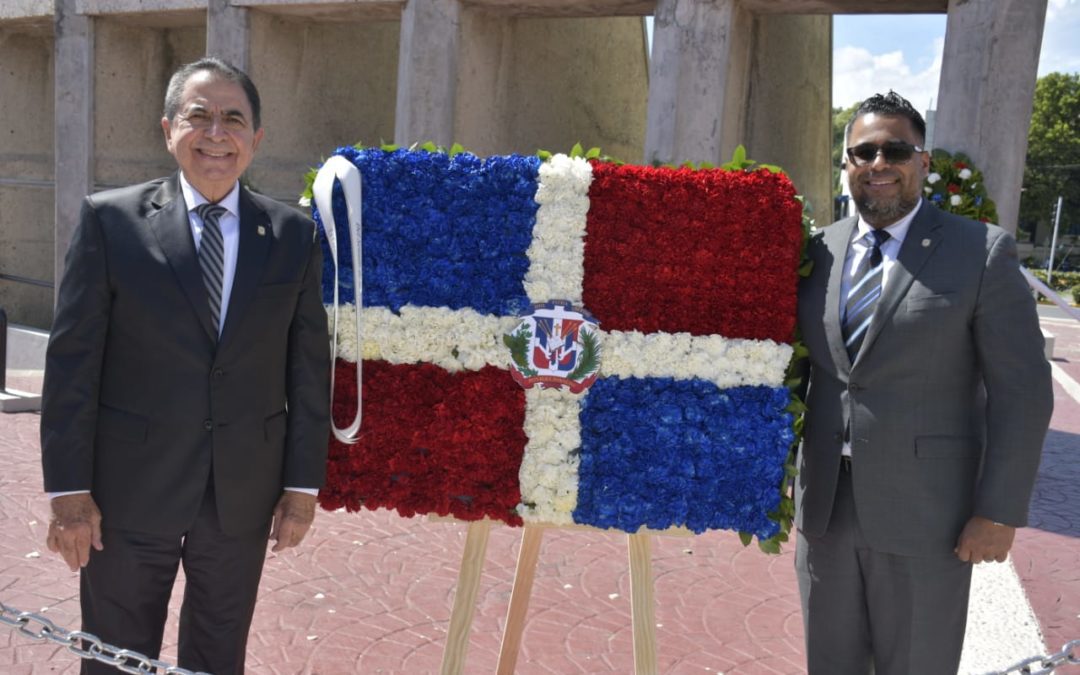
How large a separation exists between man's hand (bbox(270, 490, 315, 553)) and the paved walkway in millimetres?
1648

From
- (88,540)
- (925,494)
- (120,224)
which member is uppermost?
(120,224)

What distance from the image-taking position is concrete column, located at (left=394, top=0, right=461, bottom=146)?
1022 cm

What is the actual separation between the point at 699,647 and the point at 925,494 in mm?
2317

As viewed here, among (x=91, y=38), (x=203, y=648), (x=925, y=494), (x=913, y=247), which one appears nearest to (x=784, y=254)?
(x=913, y=247)

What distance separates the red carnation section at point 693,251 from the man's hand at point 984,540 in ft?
2.84

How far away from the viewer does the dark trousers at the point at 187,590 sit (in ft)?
9.56

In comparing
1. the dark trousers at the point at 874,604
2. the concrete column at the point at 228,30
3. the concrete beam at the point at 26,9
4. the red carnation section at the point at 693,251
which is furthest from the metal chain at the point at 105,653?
the concrete beam at the point at 26,9

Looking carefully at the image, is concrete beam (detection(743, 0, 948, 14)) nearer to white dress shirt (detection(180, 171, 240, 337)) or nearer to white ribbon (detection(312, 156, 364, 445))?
white ribbon (detection(312, 156, 364, 445))

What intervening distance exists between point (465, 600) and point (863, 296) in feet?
6.20

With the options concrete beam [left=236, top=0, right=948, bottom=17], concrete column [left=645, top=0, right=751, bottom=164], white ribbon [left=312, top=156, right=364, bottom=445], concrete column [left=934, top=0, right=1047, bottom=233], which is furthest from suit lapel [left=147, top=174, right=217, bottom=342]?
concrete beam [left=236, top=0, right=948, bottom=17]

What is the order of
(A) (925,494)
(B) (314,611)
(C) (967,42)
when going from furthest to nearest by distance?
(C) (967,42) → (B) (314,611) → (A) (925,494)

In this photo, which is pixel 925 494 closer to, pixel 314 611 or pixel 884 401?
pixel 884 401

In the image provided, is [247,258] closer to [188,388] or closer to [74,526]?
[188,388]

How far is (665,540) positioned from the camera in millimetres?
6770
